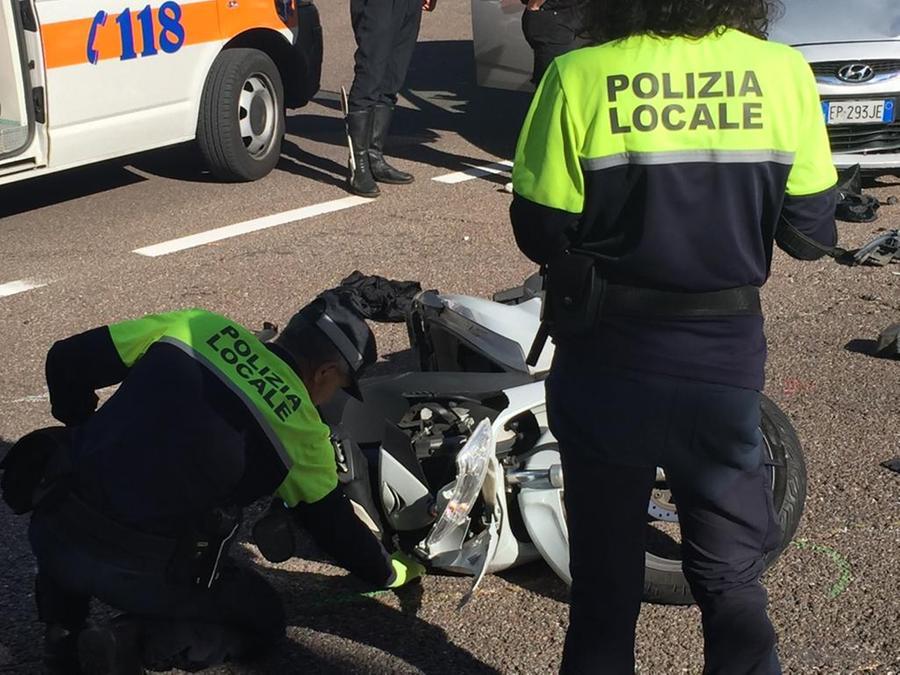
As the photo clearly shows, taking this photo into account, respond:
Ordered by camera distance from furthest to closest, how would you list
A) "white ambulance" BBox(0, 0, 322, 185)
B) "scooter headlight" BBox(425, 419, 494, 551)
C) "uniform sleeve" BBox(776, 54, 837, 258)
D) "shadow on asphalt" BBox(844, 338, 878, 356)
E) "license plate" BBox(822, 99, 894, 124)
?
"license plate" BBox(822, 99, 894, 124) < "white ambulance" BBox(0, 0, 322, 185) < "shadow on asphalt" BBox(844, 338, 878, 356) < "scooter headlight" BBox(425, 419, 494, 551) < "uniform sleeve" BBox(776, 54, 837, 258)

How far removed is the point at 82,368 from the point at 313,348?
1.73 ft

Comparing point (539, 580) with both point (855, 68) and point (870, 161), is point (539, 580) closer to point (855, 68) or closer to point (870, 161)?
point (870, 161)

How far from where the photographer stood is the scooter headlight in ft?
10.8

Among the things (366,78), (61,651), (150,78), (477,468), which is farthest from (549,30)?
(61,651)

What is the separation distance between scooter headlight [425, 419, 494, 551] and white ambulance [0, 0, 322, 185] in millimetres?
4235

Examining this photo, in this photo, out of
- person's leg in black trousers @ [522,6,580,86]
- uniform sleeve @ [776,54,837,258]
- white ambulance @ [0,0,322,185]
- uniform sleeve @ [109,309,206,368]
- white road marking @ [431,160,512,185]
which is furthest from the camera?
white road marking @ [431,160,512,185]

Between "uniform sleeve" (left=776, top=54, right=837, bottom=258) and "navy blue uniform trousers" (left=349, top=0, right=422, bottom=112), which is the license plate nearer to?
"navy blue uniform trousers" (left=349, top=0, right=422, bottom=112)

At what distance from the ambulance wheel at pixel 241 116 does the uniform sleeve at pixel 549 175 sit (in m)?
5.57

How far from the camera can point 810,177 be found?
2.41 metres

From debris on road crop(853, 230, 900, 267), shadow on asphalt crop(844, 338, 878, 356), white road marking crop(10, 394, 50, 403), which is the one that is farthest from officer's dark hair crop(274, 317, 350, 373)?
debris on road crop(853, 230, 900, 267)

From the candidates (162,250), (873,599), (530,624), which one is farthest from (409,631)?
(162,250)

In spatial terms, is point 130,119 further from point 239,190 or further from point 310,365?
point 310,365

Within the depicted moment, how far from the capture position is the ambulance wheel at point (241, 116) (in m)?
7.72

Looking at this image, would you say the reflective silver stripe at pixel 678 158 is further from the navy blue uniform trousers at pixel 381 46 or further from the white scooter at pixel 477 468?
the navy blue uniform trousers at pixel 381 46
